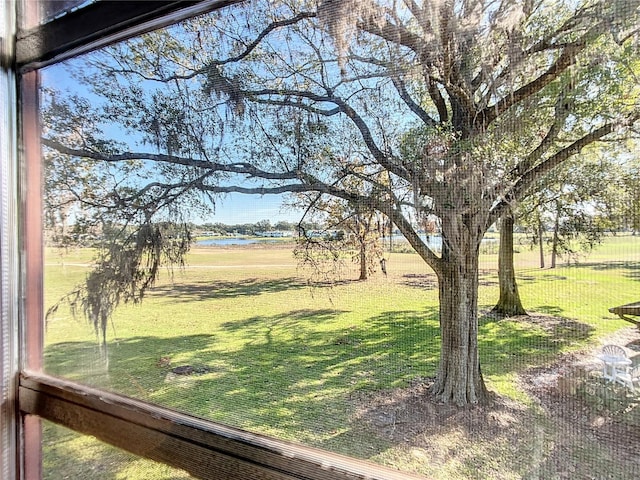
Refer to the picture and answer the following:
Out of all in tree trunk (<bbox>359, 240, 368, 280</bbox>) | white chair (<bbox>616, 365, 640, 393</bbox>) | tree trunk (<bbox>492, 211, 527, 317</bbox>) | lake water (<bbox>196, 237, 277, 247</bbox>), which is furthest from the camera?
lake water (<bbox>196, 237, 277, 247</bbox>)

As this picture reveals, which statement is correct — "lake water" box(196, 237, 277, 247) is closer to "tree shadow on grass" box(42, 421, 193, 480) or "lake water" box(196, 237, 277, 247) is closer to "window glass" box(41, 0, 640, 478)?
"window glass" box(41, 0, 640, 478)

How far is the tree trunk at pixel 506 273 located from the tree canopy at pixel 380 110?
28mm

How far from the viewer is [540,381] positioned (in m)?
0.58

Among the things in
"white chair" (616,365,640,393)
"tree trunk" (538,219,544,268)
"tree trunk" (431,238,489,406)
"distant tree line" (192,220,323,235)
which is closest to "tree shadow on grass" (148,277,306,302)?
"distant tree line" (192,220,323,235)

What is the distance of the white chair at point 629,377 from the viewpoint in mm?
522

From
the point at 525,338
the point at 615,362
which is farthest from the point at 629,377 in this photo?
the point at 525,338

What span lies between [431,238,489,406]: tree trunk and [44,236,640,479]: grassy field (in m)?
0.02

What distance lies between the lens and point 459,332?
0.66 meters

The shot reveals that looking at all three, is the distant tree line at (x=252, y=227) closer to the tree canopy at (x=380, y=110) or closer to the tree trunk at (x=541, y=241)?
the tree canopy at (x=380, y=110)

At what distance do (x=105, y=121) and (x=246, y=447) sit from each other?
3.21 feet

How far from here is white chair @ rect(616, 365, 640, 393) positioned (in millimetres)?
522

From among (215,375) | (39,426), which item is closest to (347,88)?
(215,375)

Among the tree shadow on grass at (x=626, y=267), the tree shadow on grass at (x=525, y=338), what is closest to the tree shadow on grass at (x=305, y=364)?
the tree shadow on grass at (x=525, y=338)

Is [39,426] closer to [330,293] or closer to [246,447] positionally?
[246,447]
